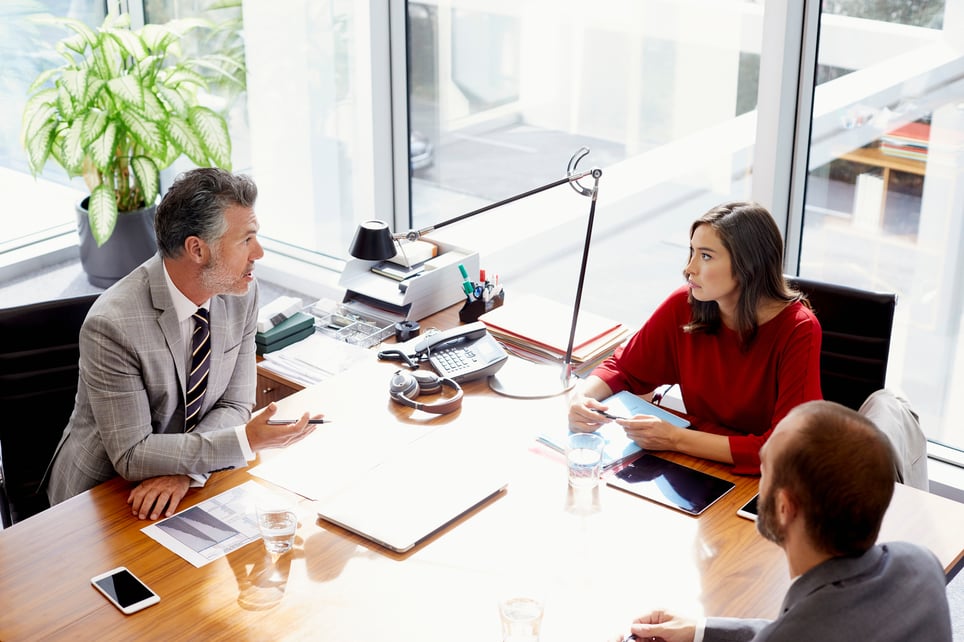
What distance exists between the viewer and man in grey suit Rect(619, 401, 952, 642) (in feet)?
5.05

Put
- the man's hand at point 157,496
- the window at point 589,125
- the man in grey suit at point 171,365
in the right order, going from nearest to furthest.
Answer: the man's hand at point 157,496 < the man in grey suit at point 171,365 < the window at point 589,125

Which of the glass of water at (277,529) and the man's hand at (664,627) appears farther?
the glass of water at (277,529)

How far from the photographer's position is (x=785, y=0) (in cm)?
330

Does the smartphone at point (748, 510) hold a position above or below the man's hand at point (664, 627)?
below

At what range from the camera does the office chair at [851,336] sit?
2.75 m

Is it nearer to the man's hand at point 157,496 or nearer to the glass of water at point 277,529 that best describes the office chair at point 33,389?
the man's hand at point 157,496

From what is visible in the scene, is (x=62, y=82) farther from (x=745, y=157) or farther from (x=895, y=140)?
(x=895, y=140)

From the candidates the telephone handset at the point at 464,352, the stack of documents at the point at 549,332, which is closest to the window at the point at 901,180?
the stack of documents at the point at 549,332

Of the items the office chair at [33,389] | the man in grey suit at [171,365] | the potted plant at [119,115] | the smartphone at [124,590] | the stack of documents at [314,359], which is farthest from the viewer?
the potted plant at [119,115]

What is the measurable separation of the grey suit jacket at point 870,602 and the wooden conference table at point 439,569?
0.39 m

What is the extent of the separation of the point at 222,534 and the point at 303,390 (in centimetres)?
71

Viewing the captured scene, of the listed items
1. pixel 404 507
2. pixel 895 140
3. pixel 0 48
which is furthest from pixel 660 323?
pixel 0 48

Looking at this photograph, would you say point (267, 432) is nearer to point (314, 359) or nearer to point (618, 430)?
point (314, 359)

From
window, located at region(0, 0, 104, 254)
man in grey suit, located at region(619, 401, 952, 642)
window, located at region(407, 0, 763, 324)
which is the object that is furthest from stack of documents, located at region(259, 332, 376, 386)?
window, located at region(0, 0, 104, 254)
